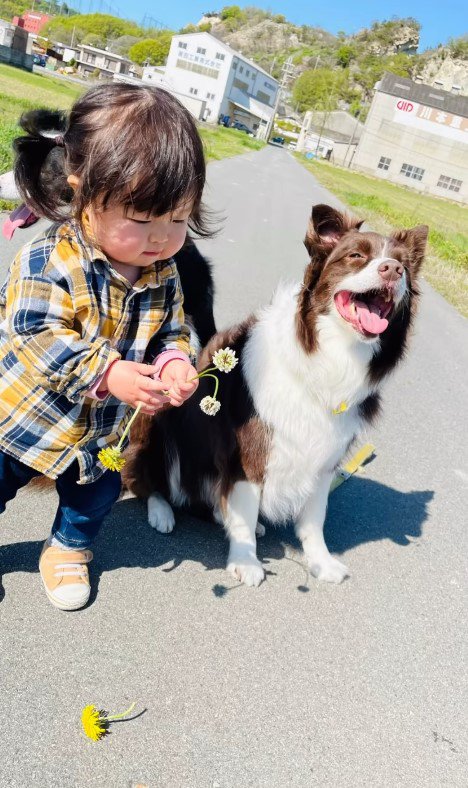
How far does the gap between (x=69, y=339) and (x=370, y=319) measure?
1.25 metres

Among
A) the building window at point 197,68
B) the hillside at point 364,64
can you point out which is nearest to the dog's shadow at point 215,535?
the building window at point 197,68

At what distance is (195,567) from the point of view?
3055 mm

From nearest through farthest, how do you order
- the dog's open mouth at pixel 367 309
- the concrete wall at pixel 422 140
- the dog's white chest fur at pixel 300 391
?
1. the dog's open mouth at pixel 367 309
2. the dog's white chest fur at pixel 300 391
3. the concrete wall at pixel 422 140

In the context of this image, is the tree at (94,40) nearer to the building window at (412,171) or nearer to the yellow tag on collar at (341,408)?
the building window at (412,171)

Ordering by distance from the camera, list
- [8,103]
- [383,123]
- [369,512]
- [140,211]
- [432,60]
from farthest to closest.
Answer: [432,60] < [383,123] < [8,103] < [369,512] < [140,211]

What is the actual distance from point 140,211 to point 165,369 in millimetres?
573

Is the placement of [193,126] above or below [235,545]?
above

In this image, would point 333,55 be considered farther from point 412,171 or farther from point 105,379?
point 105,379

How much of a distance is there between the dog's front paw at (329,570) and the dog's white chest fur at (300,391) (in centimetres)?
42

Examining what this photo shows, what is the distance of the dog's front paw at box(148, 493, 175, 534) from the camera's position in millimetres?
3225

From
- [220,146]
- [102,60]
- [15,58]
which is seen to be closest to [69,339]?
[220,146]

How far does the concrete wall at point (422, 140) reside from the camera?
250ft

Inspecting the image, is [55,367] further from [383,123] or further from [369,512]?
[383,123]

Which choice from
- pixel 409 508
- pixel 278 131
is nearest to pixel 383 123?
pixel 278 131
